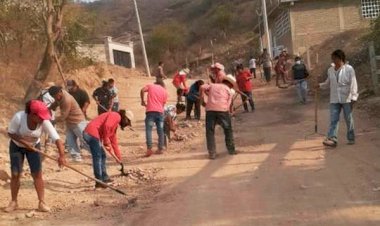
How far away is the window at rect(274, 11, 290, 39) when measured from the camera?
36.1 m

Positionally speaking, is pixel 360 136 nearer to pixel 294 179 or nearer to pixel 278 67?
pixel 294 179

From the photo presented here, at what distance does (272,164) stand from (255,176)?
3.01ft

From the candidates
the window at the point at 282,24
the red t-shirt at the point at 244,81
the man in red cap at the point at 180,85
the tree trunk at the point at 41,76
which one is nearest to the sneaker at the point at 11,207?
the tree trunk at the point at 41,76

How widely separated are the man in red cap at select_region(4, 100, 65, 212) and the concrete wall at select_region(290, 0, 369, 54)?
28.0 metres

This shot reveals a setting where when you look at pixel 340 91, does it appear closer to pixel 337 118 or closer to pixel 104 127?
pixel 337 118

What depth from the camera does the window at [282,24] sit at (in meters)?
36.1

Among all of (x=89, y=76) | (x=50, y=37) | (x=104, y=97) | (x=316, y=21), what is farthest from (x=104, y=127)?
(x=316, y=21)

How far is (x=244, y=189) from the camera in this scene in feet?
25.7

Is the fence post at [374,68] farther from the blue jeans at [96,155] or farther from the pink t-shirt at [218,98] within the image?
the blue jeans at [96,155]

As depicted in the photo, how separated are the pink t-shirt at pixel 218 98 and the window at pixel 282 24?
25459mm

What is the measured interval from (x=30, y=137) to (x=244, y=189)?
288 cm

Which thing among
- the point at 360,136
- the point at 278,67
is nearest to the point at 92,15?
the point at 278,67

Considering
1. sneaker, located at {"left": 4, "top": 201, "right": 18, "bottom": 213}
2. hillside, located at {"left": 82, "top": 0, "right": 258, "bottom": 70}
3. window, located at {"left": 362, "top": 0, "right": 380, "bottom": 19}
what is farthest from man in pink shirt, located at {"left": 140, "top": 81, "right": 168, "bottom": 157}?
hillside, located at {"left": 82, "top": 0, "right": 258, "bottom": 70}

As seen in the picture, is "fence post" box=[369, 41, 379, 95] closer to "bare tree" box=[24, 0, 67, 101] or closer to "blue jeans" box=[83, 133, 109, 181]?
"bare tree" box=[24, 0, 67, 101]
